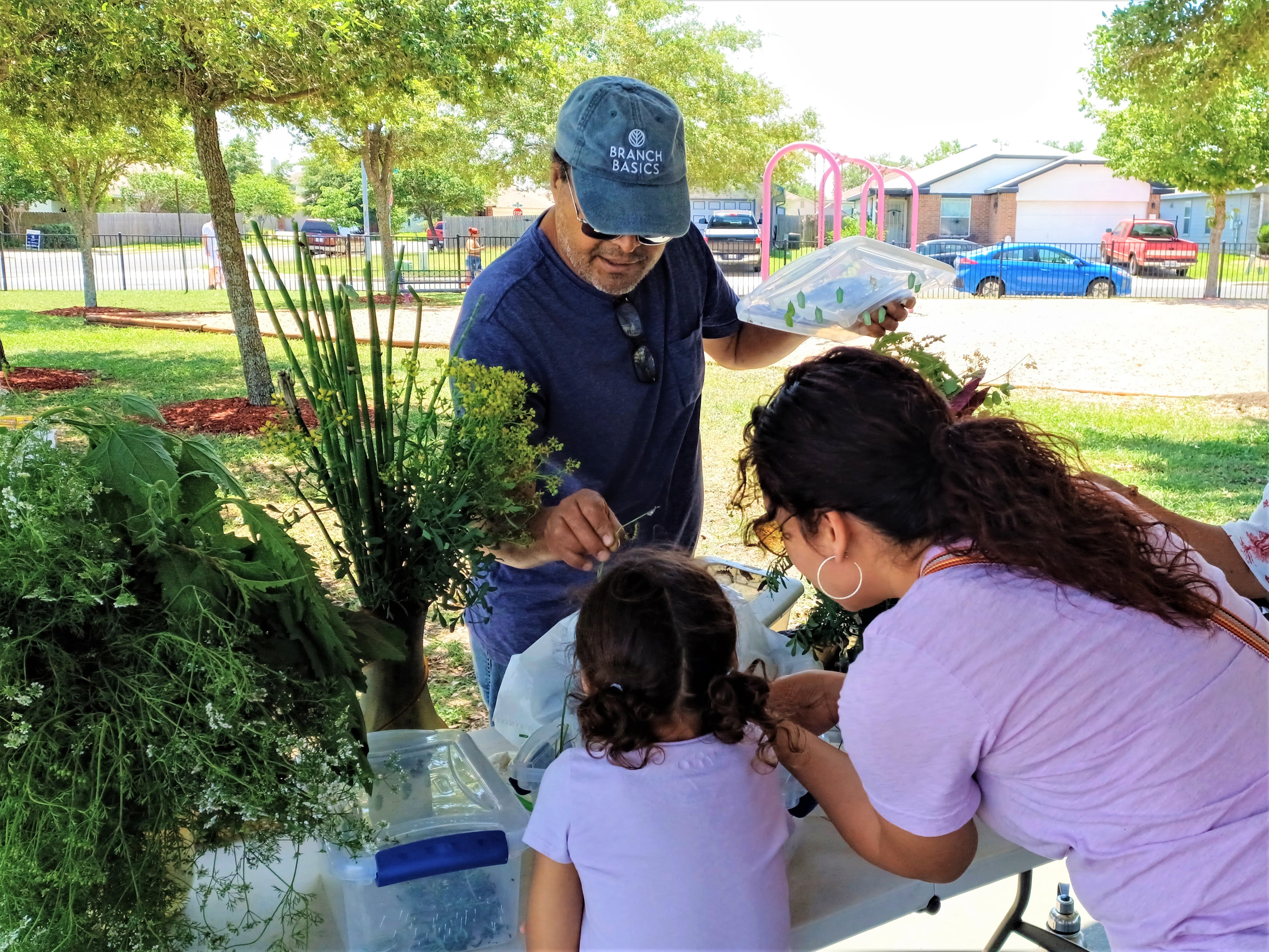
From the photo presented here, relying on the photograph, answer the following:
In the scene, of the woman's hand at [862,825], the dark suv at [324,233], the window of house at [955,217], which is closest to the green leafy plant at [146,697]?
the woman's hand at [862,825]

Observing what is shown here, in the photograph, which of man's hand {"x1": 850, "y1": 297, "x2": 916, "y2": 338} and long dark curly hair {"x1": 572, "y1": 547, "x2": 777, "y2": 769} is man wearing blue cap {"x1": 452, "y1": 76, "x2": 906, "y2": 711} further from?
long dark curly hair {"x1": 572, "y1": 547, "x2": 777, "y2": 769}

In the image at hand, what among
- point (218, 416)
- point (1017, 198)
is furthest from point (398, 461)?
point (1017, 198)

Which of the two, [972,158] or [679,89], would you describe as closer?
[679,89]

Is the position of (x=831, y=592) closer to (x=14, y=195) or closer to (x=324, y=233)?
(x=324, y=233)

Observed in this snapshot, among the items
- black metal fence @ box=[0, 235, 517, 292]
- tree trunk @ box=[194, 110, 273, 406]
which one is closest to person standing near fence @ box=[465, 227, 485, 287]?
black metal fence @ box=[0, 235, 517, 292]

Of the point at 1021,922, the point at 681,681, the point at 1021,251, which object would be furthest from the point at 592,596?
the point at 1021,251

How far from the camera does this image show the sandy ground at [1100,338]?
34.1 ft

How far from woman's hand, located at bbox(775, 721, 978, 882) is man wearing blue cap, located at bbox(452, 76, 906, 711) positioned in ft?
1.27

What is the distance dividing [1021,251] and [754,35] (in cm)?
650

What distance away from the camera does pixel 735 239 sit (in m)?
31.2

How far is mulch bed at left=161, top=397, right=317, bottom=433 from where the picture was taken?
7.70 metres

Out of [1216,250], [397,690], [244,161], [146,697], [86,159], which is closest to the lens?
[146,697]

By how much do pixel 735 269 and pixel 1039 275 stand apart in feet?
26.5

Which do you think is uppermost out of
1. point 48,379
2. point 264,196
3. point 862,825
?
point 264,196
